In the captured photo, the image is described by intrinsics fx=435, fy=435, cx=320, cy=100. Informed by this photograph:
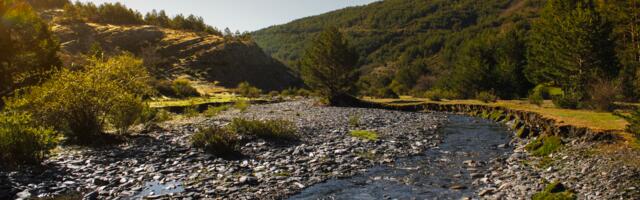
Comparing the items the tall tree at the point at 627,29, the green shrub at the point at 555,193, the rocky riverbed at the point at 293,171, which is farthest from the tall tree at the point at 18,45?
the tall tree at the point at 627,29

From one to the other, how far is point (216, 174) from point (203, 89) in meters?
74.0

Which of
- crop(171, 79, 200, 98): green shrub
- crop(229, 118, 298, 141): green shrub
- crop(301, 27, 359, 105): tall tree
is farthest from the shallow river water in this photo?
crop(171, 79, 200, 98): green shrub

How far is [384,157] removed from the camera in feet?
65.5

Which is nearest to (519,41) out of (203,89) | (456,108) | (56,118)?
(456,108)

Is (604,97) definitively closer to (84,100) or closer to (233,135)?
(233,135)

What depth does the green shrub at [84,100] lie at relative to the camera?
20.9 m

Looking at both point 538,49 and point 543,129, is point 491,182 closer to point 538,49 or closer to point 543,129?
point 543,129

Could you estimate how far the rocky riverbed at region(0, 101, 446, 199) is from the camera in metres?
13.6

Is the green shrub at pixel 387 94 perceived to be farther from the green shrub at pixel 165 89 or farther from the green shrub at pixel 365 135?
the green shrub at pixel 365 135

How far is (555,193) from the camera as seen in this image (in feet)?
39.4

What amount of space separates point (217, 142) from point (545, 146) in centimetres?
1476

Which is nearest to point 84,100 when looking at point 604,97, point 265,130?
point 265,130

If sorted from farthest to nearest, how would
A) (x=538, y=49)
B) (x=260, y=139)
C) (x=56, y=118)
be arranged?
1. (x=538, y=49)
2. (x=260, y=139)
3. (x=56, y=118)

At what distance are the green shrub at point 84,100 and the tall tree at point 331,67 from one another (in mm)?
41817
